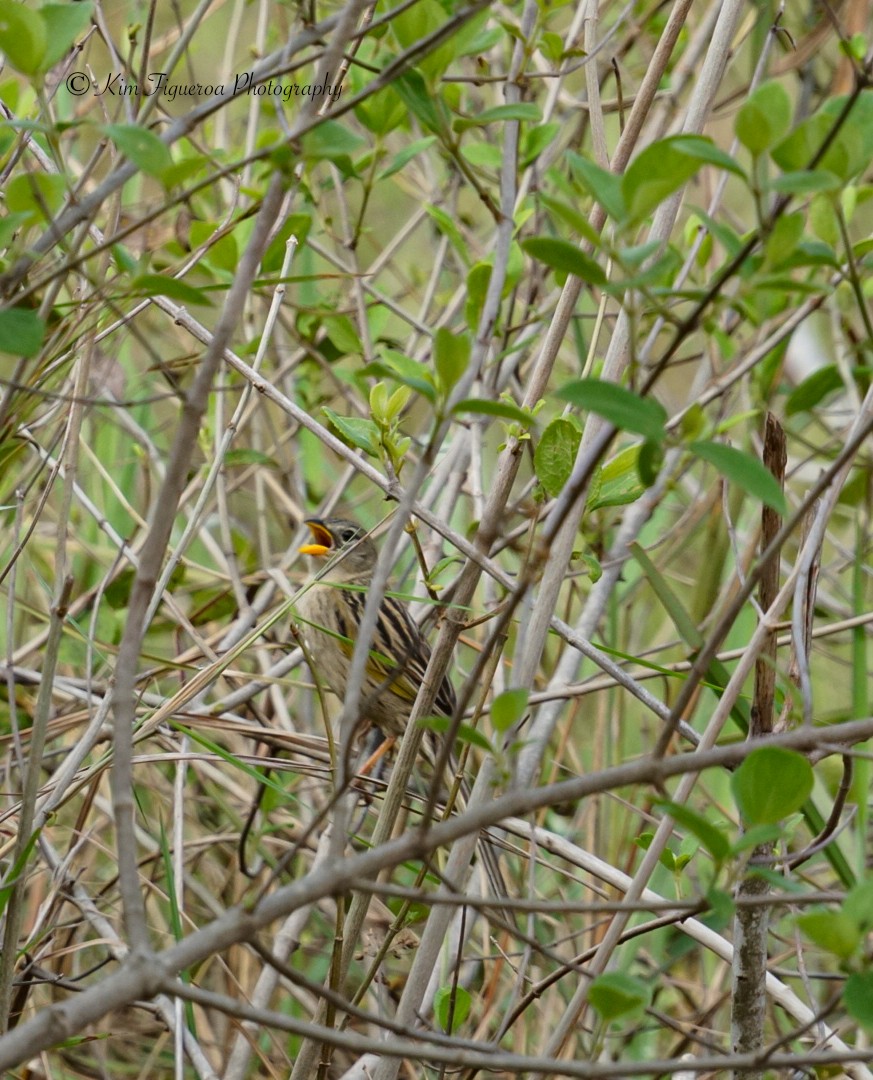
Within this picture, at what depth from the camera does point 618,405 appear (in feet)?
3.26

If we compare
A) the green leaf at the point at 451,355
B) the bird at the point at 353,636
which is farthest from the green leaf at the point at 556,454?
the bird at the point at 353,636

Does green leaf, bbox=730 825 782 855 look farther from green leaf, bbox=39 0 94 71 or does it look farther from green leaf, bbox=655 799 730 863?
green leaf, bbox=39 0 94 71

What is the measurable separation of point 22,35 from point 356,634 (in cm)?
249

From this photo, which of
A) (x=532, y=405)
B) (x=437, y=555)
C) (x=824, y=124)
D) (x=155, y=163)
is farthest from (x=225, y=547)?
(x=824, y=124)

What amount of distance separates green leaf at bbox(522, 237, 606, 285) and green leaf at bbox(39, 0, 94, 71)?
513 mm

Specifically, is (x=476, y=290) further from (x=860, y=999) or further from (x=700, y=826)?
(x=860, y=999)

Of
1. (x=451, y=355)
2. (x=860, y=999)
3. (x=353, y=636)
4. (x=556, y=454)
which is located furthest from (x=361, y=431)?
(x=353, y=636)

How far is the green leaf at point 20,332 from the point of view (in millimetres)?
1101

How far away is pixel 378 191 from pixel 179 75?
0.89 metres

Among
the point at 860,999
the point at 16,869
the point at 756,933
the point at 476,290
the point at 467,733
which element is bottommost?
the point at 16,869

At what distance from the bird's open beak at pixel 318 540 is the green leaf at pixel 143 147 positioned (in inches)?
87.6

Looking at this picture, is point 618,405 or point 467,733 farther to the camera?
point 467,733

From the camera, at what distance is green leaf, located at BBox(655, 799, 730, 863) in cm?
102

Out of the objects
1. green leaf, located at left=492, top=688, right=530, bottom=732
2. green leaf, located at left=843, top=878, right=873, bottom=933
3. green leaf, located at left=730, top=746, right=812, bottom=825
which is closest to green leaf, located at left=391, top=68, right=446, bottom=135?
green leaf, located at left=492, top=688, right=530, bottom=732
